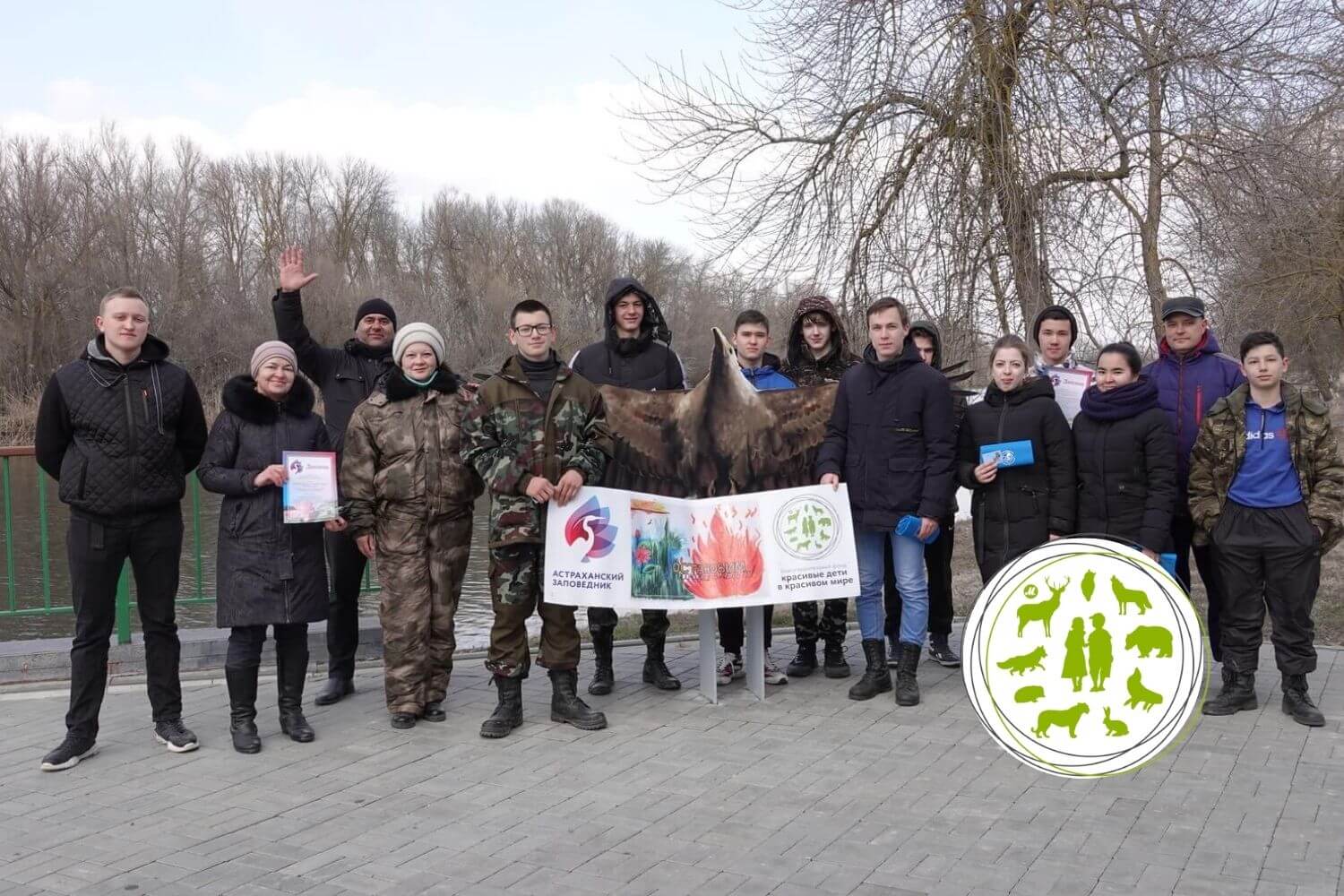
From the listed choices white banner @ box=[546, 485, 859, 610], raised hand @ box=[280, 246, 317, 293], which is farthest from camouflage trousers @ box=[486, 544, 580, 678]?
raised hand @ box=[280, 246, 317, 293]

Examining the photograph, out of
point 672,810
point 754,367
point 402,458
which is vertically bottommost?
point 672,810

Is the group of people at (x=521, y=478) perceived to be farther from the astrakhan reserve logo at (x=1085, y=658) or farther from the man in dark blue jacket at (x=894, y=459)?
the astrakhan reserve logo at (x=1085, y=658)

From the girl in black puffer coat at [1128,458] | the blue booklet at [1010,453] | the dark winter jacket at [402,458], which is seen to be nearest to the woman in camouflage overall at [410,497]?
the dark winter jacket at [402,458]

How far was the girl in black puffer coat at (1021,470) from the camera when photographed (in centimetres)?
585

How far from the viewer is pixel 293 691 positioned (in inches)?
223

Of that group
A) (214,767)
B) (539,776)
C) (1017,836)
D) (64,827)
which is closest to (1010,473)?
(1017,836)

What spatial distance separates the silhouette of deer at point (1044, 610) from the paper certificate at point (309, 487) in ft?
12.1

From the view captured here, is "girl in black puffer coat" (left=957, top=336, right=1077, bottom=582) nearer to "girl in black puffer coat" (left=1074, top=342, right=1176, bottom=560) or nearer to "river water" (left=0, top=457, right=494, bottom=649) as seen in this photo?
"girl in black puffer coat" (left=1074, top=342, right=1176, bottom=560)

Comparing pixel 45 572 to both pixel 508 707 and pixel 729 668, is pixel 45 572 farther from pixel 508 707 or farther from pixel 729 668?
pixel 729 668

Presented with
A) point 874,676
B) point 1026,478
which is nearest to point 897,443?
point 1026,478

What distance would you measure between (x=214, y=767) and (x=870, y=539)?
3572 millimetres

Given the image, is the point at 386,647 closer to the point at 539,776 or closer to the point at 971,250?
the point at 539,776

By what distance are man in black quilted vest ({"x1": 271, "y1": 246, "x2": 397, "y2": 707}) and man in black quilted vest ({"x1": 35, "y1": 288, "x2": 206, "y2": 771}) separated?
3.01ft

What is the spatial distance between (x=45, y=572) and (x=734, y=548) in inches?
196
